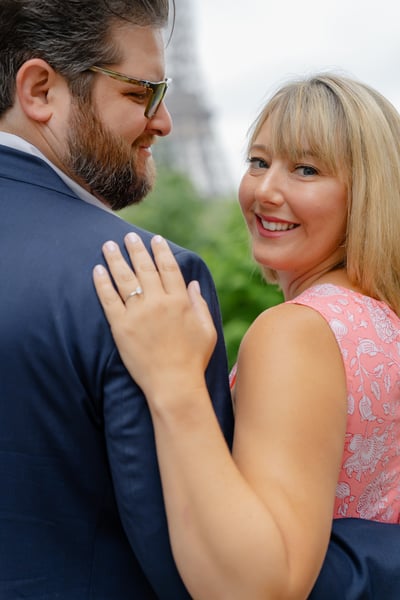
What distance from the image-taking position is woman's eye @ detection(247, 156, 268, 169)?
9.57ft

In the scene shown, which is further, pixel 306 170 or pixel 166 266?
pixel 306 170

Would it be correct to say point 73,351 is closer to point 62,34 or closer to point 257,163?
point 62,34

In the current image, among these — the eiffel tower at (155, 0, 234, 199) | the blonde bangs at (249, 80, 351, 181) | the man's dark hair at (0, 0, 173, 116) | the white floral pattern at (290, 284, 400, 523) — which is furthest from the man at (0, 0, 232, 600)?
the eiffel tower at (155, 0, 234, 199)

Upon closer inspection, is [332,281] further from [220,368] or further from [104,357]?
[104,357]

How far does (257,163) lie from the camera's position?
2959 mm

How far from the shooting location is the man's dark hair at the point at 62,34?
2.19 meters

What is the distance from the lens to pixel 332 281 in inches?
106

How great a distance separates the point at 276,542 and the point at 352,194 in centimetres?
121

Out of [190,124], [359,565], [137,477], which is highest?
[137,477]

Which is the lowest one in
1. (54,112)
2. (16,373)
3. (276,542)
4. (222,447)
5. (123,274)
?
(276,542)

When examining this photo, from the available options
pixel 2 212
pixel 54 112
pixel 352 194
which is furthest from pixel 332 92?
pixel 2 212

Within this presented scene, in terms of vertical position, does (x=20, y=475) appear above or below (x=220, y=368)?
below

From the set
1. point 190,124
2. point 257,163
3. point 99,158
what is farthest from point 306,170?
point 190,124

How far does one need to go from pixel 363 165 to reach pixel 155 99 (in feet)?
2.30
